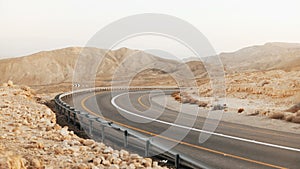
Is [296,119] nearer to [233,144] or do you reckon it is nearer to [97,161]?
[233,144]

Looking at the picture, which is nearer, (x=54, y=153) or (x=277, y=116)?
(x=54, y=153)

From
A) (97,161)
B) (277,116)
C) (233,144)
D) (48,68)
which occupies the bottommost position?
(48,68)

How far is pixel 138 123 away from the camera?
17672mm

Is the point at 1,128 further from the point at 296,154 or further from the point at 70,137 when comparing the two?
the point at 296,154

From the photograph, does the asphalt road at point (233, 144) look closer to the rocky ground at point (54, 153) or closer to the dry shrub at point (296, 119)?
the dry shrub at point (296, 119)

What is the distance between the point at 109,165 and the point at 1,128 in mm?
4454

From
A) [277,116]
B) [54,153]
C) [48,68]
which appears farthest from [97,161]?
[48,68]

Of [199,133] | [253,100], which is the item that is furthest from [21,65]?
[199,133]

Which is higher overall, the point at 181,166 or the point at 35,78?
the point at 181,166

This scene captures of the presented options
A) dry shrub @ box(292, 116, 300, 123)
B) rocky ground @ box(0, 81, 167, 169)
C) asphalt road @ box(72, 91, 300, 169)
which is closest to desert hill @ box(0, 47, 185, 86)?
dry shrub @ box(292, 116, 300, 123)

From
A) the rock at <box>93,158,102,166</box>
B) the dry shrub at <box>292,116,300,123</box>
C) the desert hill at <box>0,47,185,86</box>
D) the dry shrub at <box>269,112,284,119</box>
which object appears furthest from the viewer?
the desert hill at <box>0,47,185,86</box>

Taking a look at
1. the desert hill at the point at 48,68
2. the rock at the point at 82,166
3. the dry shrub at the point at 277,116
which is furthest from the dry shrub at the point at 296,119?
the desert hill at the point at 48,68

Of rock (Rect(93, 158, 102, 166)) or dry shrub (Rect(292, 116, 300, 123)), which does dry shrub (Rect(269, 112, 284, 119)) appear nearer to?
dry shrub (Rect(292, 116, 300, 123))

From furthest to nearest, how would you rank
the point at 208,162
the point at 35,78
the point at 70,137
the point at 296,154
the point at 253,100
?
the point at 35,78 < the point at 253,100 < the point at 296,154 < the point at 208,162 < the point at 70,137
